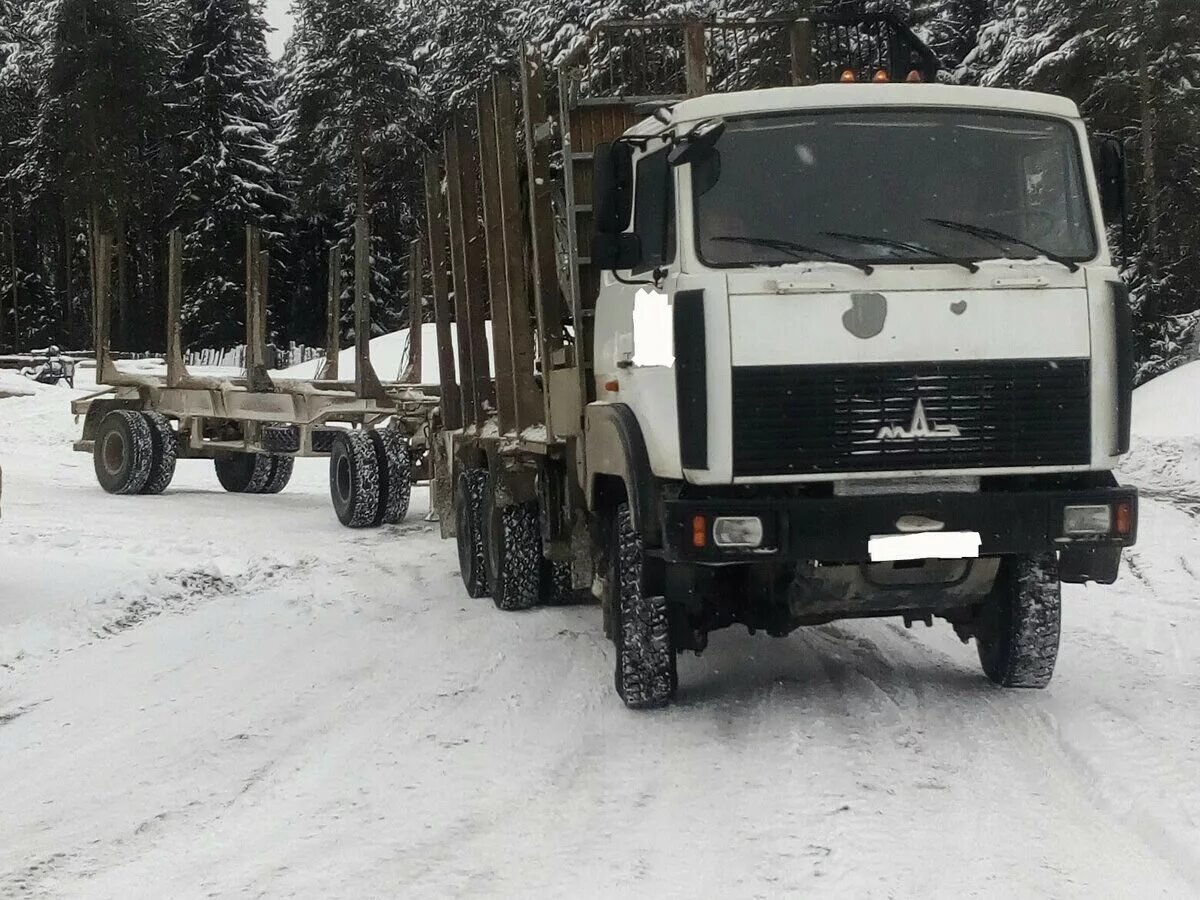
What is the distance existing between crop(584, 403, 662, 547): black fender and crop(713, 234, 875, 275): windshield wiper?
881 mm

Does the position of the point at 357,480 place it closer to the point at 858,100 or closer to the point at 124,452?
the point at 124,452

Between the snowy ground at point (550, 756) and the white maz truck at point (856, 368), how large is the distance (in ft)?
1.91

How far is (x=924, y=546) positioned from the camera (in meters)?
5.90

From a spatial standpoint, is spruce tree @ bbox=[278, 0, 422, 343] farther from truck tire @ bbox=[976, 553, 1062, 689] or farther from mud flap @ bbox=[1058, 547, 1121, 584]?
mud flap @ bbox=[1058, 547, 1121, 584]

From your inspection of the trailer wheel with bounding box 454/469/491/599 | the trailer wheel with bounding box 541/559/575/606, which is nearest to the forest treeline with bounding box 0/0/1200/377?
the trailer wheel with bounding box 454/469/491/599

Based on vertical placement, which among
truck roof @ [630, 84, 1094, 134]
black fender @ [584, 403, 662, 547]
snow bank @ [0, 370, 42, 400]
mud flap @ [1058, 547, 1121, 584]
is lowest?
mud flap @ [1058, 547, 1121, 584]

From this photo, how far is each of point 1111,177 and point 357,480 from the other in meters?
8.94

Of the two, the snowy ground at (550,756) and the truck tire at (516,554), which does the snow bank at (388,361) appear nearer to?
the truck tire at (516,554)

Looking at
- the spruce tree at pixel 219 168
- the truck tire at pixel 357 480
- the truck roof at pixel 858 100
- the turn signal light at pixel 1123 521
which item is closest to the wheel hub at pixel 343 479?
the truck tire at pixel 357 480

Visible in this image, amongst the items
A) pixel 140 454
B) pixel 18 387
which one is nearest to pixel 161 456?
pixel 140 454

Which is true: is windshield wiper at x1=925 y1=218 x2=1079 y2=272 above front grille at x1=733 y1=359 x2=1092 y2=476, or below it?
above

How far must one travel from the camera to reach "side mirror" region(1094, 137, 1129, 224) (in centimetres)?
639

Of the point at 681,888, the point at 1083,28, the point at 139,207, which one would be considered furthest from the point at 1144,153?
the point at 139,207

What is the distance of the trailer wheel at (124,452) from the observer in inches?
689
